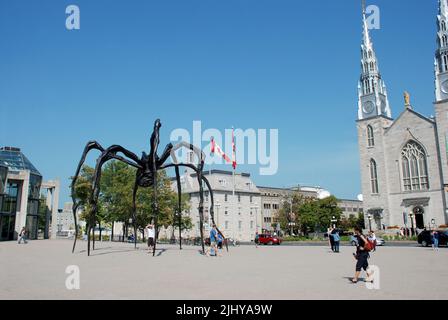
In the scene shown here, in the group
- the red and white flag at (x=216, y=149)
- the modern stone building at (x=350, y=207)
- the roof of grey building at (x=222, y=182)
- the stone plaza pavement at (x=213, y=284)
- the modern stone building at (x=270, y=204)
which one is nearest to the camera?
the stone plaza pavement at (x=213, y=284)

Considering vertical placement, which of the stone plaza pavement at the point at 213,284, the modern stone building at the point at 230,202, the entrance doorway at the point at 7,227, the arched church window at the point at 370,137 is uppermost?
the arched church window at the point at 370,137

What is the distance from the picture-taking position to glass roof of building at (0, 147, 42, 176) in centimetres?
5578

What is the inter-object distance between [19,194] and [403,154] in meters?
63.2

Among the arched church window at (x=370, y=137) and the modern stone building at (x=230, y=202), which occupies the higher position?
the arched church window at (x=370, y=137)

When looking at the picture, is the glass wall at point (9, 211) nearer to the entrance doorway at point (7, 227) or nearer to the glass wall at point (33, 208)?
the entrance doorway at point (7, 227)

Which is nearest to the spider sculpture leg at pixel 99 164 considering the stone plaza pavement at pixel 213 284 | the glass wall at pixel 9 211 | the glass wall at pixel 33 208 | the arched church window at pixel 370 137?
the stone plaza pavement at pixel 213 284

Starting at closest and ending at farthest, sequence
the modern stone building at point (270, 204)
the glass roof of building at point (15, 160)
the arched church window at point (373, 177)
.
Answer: the glass roof of building at point (15, 160) < the arched church window at point (373, 177) < the modern stone building at point (270, 204)

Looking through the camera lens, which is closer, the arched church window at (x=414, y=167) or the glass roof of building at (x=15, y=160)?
the glass roof of building at (x=15, y=160)

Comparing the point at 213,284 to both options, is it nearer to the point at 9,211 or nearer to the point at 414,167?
the point at 9,211

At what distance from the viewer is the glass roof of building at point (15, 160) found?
5578 cm
